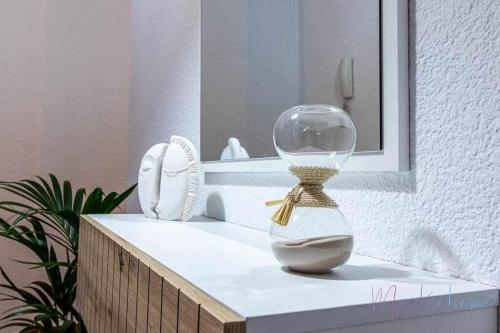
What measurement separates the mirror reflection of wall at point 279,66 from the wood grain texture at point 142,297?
403 millimetres

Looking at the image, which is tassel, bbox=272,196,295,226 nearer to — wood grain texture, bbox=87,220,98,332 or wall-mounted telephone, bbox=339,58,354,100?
wall-mounted telephone, bbox=339,58,354,100

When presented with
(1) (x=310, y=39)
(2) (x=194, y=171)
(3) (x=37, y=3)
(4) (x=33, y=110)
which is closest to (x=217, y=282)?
(1) (x=310, y=39)

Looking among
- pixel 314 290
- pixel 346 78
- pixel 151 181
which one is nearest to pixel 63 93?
pixel 151 181

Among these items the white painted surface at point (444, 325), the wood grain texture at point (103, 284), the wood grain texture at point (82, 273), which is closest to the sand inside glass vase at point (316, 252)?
the white painted surface at point (444, 325)

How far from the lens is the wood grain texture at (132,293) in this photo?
0.69 m

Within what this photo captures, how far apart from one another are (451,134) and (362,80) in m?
0.20

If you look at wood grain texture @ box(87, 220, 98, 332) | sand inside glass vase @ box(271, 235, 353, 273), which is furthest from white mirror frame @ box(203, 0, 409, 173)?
wood grain texture @ box(87, 220, 98, 332)

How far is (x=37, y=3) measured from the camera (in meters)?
2.20

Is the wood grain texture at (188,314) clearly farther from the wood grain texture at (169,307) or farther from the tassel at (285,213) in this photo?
the tassel at (285,213)

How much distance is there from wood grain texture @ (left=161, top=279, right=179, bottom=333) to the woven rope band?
0.17m

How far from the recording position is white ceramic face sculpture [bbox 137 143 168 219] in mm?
1283

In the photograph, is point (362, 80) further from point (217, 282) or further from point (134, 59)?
point (134, 59)

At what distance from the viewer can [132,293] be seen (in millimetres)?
710

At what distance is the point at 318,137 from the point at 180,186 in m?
0.69
